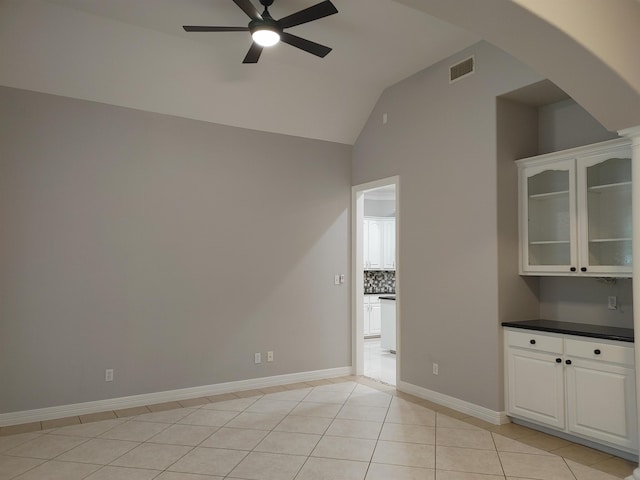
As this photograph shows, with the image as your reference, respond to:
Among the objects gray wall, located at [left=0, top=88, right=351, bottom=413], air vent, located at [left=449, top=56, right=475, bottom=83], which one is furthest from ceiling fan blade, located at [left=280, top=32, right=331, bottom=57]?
gray wall, located at [left=0, top=88, right=351, bottom=413]

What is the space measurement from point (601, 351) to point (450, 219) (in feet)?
5.76

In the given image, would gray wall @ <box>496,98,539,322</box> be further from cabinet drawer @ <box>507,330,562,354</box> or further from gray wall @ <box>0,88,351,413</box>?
gray wall @ <box>0,88,351,413</box>

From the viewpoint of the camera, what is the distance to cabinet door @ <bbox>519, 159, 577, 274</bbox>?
384 centimetres

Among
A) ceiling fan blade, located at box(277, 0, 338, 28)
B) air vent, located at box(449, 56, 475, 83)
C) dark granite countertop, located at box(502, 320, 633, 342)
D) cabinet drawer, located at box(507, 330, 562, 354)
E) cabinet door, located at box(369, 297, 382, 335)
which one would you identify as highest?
air vent, located at box(449, 56, 475, 83)

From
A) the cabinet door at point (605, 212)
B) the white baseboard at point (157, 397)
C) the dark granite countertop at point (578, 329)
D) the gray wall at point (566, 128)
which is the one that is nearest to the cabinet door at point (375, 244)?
the white baseboard at point (157, 397)

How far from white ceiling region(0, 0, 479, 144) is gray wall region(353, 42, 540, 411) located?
409 mm

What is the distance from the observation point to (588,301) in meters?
4.01

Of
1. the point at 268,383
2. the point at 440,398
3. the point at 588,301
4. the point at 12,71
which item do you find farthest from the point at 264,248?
the point at 588,301

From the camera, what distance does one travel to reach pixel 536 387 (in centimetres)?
384

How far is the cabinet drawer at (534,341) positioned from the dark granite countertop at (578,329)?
0.06 meters

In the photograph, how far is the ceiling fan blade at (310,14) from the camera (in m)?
3.11

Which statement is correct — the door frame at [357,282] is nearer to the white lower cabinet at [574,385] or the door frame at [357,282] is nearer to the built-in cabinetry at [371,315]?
the white lower cabinet at [574,385]

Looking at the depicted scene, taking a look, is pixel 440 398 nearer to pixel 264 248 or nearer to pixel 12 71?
pixel 264 248

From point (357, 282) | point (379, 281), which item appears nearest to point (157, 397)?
point (357, 282)
